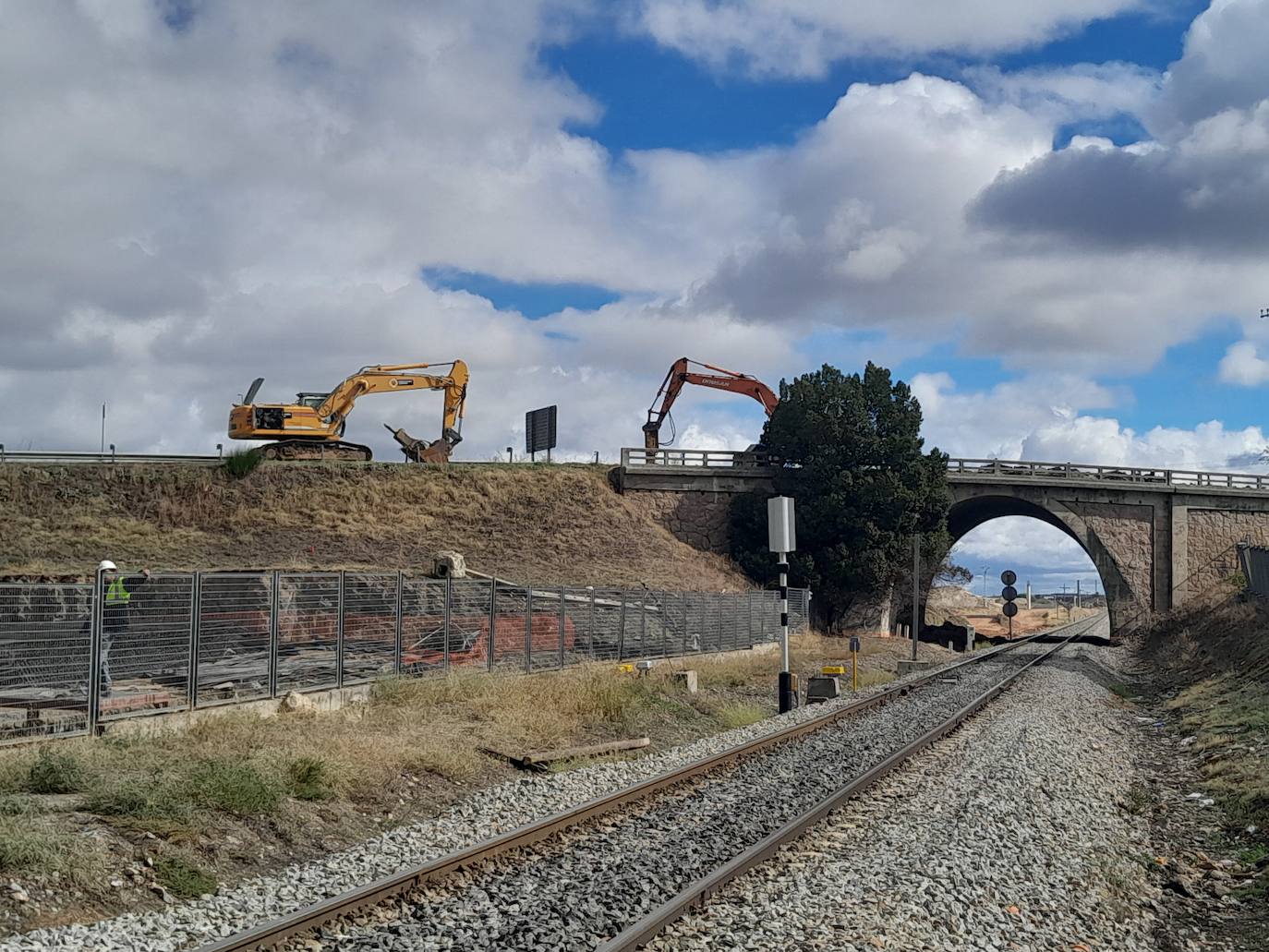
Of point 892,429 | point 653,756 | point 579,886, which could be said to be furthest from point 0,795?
point 892,429

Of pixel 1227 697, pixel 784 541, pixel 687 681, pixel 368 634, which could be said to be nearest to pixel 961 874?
pixel 368 634

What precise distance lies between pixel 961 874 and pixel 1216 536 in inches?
2008

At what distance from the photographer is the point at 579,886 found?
7.44 m

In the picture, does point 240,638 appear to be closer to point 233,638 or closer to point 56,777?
point 233,638

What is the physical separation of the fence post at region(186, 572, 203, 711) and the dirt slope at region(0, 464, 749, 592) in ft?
69.2

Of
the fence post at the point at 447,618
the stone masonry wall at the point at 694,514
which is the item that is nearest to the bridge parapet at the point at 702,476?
the stone masonry wall at the point at 694,514

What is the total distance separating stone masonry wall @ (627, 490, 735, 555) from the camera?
48656mm

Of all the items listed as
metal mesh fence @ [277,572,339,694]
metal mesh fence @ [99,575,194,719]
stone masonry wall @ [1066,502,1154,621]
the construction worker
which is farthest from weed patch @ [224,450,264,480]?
stone masonry wall @ [1066,502,1154,621]

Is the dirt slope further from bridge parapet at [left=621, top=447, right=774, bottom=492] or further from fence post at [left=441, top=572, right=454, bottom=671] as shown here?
fence post at [left=441, top=572, right=454, bottom=671]

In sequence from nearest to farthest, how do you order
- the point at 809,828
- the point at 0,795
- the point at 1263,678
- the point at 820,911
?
the point at 820,911
the point at 0,795
the point at 809,828
the point at 1263,678

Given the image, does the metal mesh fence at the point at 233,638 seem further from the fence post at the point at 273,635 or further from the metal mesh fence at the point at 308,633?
the metal mesh fence at the point at 308,633

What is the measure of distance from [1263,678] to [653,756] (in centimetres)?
1233

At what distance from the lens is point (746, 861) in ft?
25.8

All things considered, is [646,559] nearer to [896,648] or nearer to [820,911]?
[896,648]
